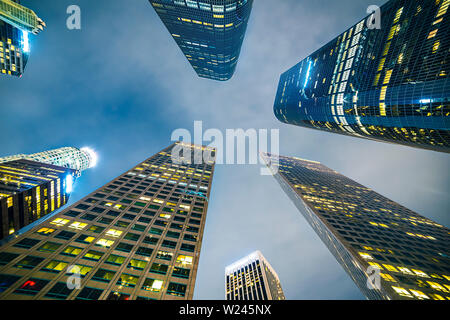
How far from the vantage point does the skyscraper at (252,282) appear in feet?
330

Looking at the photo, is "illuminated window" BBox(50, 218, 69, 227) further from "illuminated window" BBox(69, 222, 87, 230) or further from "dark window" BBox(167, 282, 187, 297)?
"dark window" BBox(167, 282, 187, 297)

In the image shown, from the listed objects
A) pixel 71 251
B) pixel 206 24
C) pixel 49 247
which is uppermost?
pixel 206 24

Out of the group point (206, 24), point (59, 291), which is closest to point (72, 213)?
point (59, 291)

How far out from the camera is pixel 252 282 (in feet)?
371

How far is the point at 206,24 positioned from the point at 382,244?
99.1 metres

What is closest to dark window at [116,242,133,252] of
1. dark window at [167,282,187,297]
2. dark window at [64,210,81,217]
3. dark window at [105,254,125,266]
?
dark window at [105,254,125,266]

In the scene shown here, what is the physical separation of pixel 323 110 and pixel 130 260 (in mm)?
90324

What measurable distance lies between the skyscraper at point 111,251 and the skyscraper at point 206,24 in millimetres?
69268

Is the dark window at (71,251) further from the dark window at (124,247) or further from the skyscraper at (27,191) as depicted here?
the skyscraper at (27,191)

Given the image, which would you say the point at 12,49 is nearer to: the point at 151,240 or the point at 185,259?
the point at 151,240

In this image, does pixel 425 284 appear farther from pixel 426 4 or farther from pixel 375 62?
pixel 426 4

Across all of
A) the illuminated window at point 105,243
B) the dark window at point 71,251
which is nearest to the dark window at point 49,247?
the dark window at point 71,251
